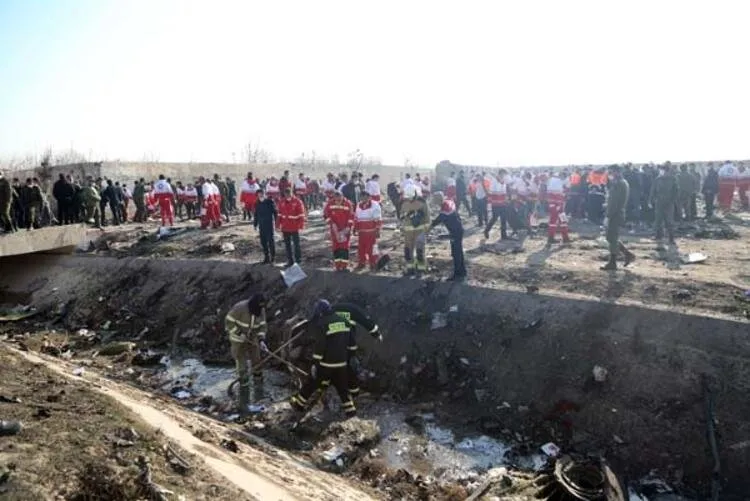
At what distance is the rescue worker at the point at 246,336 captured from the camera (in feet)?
29.2

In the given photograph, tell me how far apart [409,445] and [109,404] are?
12.3 ft

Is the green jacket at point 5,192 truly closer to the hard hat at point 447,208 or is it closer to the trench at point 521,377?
the trench at point 521,377

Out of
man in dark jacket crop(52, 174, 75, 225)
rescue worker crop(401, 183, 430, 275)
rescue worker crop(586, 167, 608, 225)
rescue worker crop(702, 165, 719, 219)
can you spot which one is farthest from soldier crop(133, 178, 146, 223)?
rescue worker crop(702, 165, 719, 219)

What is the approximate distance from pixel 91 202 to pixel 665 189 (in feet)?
56.1

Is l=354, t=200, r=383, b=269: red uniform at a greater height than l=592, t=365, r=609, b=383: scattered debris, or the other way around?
l=354, t=200, r=383, b=269: red uniform

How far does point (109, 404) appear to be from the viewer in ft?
21.3

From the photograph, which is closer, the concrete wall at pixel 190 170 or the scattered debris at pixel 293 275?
the scattered debris at pixel 293 275

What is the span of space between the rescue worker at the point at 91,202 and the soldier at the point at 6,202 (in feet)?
12.4

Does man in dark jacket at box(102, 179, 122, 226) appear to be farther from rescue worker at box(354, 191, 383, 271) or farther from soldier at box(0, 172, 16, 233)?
rescue worker at box(354, 191, 383, 271)

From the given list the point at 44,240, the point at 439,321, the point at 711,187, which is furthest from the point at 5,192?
the point at 711,187

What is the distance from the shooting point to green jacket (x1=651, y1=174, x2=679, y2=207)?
12.9m

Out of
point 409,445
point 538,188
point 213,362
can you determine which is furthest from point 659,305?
point 538,188

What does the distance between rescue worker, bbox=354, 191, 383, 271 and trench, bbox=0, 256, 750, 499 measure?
0.55 metres

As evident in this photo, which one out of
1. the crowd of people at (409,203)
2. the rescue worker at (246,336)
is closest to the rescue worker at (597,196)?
the crowd of people at (409,203)
